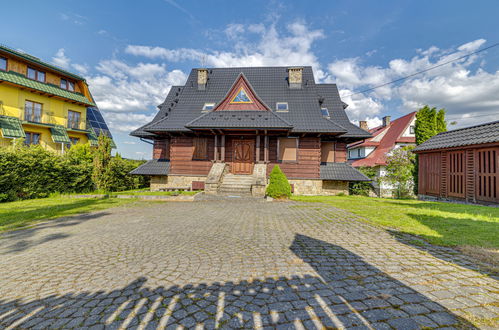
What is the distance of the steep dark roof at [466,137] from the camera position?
11133mm

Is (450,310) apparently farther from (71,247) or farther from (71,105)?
(71,105)

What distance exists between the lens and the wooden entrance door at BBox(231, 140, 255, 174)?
636 inches

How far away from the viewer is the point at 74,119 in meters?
24.2

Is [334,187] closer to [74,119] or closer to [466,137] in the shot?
[466,137]

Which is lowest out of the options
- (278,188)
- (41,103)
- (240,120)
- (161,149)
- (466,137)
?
(278,188)

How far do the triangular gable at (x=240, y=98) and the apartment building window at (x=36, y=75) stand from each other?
19.8 metres

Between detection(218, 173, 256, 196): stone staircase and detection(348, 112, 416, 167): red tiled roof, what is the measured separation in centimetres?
1736

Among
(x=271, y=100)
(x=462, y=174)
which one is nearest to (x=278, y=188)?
(x=271, y=100)

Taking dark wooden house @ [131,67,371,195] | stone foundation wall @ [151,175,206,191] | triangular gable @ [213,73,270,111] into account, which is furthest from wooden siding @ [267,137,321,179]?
stone foundation wall @ [151,175,206,191]

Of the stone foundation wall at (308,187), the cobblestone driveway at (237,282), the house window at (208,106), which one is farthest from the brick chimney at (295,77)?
the cobblestone driveway at (237,282)

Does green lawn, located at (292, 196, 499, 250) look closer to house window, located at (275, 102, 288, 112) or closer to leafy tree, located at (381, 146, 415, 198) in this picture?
house window, located at (275, 102, 288, 112)

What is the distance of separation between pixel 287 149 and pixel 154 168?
34.4 ft

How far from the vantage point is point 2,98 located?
61.6 feet

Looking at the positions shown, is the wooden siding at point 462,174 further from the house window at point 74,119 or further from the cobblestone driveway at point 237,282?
the house window at point 74,119
